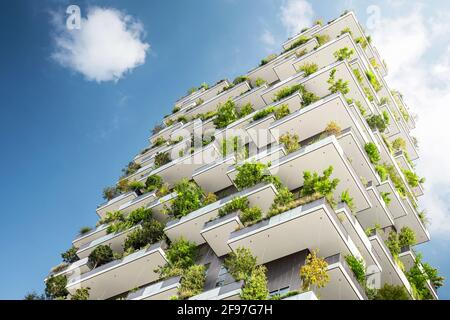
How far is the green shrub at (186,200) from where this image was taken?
25.3 m

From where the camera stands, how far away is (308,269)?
666 inches

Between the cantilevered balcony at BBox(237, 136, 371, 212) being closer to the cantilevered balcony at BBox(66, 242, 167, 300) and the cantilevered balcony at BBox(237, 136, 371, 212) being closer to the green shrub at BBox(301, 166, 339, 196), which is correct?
the green shrub at BBox(301, 166, 339, 196)

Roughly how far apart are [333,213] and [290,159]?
4877mm

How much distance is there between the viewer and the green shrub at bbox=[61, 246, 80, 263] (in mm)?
32066

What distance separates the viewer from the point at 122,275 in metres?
24.7

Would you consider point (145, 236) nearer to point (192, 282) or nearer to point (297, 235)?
point (192, 282)

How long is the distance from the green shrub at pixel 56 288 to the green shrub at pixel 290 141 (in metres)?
15.0

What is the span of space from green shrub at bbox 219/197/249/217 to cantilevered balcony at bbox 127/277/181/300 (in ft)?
12.4

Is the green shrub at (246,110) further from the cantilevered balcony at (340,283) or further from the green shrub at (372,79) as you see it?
the cantilevered balcony at (340,283)

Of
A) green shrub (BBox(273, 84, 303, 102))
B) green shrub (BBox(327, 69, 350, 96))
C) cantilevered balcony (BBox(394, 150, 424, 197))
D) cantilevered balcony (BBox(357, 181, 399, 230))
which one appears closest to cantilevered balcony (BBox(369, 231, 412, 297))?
cantilevered balcony (BBox(357, 181, 399, 230))

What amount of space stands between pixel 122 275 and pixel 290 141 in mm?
11757

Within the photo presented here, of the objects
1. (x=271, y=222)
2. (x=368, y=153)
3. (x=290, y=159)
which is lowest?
(x=271, y=222)
